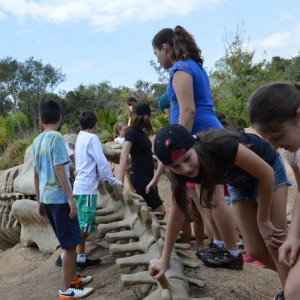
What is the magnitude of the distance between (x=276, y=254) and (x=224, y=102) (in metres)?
17.5

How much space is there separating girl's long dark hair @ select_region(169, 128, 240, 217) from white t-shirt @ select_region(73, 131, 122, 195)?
1.96m

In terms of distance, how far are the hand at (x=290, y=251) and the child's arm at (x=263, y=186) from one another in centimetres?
35

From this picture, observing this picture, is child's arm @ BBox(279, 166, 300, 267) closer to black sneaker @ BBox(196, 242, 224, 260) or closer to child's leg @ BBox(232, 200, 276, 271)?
child's leg @ BBox(232, 200, 276, 271)

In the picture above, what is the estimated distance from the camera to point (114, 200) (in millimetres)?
4957

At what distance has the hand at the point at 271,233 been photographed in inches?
102

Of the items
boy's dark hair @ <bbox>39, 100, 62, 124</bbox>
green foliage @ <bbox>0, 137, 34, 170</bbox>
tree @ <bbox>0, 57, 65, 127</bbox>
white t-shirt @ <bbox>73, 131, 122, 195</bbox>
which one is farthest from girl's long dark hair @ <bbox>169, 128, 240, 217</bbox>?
tree @ <bbox>0, 57, 65, 127</bbox>

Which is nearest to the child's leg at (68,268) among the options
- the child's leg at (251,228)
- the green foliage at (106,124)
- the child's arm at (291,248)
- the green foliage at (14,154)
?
the child's leg at (251,228)

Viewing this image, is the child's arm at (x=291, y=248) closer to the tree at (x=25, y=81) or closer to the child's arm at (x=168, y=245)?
the child's arm at (x=168, y=245)

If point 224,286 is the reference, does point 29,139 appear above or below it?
above

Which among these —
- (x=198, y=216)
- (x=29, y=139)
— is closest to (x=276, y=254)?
(x=198, y=216)

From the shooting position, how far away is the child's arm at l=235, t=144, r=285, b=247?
244cm

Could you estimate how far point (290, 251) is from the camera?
2.19 meters

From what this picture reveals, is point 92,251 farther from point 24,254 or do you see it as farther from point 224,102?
point 224,102

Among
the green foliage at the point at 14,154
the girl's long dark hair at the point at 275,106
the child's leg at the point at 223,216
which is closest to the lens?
the girl's long dark hair at the point at 275,106
